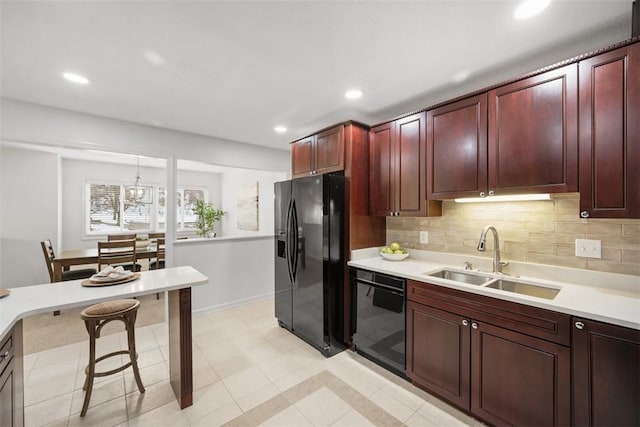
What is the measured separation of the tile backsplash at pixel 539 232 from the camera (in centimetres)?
172

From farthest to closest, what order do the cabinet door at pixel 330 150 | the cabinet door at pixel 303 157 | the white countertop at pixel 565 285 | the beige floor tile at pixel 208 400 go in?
the cabinet door at pixel 303 157 < the cabinet door at pixel 330 150 < the beige floor tile at pixel 208 400 < the white countertop at pixel 565 285

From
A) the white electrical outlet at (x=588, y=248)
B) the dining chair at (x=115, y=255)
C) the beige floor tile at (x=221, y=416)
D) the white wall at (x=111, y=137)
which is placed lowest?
the beige floor tile at (x=221, y=416)

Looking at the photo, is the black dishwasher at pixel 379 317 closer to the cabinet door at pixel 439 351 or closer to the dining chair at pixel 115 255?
the cabinet door at pixel 439 351

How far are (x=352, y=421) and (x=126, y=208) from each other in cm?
642

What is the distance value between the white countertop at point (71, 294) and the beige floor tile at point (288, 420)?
1.07 m

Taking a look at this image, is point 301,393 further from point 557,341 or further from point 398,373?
point 557,341

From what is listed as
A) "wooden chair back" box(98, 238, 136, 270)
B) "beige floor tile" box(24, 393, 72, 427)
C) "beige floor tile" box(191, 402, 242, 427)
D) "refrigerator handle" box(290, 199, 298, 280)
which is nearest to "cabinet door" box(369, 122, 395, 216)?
"refrigerator handle" box(290, 199, 298, 280)

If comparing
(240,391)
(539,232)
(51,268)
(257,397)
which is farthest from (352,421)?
(51,268)

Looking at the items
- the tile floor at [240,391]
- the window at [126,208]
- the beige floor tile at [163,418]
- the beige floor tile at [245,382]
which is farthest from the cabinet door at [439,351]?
the window at [126,208]

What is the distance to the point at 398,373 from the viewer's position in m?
2.31

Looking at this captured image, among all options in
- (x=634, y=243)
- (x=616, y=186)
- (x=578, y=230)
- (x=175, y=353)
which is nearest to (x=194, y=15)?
(x=175, y=353)

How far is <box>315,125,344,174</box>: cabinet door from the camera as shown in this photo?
9.21 feet

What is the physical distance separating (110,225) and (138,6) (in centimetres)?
593

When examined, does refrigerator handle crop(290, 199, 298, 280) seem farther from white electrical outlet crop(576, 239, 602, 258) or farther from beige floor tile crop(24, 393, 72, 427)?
white electrical outlet crop(576, 239, 602, 258)
